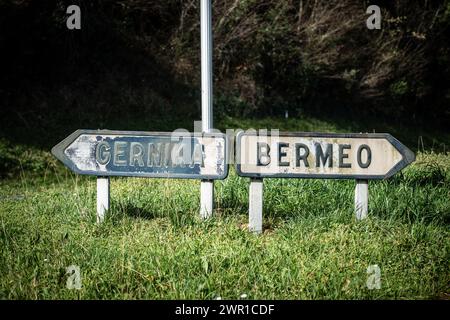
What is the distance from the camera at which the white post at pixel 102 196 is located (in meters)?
3.84

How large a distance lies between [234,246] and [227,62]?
39.6ft

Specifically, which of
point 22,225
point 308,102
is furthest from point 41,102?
point 308,102

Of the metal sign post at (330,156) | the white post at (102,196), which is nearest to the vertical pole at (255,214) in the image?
the metal sign post at (330,156)

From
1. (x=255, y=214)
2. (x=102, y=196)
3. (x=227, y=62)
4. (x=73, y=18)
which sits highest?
(x=73, y=18)

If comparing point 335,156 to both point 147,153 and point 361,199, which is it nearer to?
point 361,199

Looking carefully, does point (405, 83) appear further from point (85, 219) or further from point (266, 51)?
point (85, 219)

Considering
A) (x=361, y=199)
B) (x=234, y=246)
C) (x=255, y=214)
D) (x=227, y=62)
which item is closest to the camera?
(x=234, y=246)

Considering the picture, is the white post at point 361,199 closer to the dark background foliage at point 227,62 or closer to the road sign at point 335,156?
the road sign at point 335,156

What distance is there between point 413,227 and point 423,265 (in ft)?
1.50

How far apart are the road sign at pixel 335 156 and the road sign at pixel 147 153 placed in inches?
18.9

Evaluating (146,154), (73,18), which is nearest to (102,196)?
(146,154)

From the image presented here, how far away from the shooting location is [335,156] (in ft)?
12.4

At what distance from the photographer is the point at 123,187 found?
5.54 metres

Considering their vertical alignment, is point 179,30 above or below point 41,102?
above
